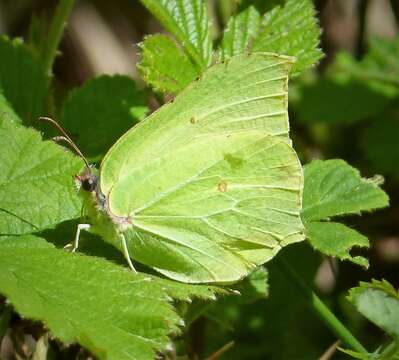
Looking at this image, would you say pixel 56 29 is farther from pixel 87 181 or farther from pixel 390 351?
pixel 390 351

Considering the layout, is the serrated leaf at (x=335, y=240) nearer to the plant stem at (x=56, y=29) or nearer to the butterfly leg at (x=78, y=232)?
the butterfly leg at (x=78, y=232)

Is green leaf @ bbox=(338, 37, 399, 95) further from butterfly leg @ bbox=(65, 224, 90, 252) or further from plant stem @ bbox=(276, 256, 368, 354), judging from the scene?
butterfly leg @ bbox=(65, 224, 90, 252)

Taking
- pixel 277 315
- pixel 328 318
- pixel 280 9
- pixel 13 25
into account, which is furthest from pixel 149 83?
pixel 13 25

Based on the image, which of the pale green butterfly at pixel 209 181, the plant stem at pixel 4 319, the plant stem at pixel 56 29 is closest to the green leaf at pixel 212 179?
the pale green butterfly at pixel 209 181

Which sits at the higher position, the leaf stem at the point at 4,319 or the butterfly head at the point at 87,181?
the butterfly head at the point at 87,181

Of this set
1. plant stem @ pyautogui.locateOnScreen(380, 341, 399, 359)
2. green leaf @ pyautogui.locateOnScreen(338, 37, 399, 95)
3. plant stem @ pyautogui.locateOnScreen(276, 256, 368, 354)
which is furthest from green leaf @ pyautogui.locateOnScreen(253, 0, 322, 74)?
green leaf @ pyautogui.locateOnScreen(338, 37, 399, 95)

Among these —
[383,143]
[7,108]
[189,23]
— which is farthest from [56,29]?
[383,143]

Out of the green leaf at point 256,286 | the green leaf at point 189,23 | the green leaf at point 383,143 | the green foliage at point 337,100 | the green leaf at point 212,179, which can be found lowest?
the green leaf at point 383,143
